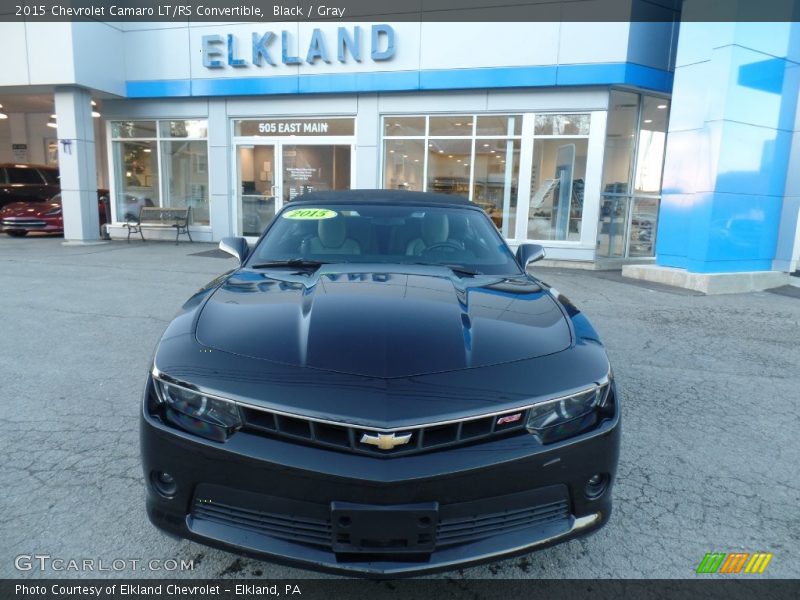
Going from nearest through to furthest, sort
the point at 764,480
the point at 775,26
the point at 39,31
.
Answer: the point at 764,480, the point at 775,26, the point at 39,31

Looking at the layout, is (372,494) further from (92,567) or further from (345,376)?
(92,567)

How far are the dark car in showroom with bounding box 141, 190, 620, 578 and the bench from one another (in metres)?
12.9

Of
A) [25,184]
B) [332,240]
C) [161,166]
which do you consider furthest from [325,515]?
[25,184]

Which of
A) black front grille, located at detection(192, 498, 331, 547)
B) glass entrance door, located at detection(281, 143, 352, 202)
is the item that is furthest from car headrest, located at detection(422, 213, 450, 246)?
glass entrance door, located at detection(281, 143, 352, 202)

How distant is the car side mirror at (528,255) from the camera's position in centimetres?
330

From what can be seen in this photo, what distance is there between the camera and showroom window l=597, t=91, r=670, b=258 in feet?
39.0

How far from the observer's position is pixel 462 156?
12.3m

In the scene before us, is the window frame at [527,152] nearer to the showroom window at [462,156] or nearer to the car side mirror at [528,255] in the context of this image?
the showroom window at [462,156]

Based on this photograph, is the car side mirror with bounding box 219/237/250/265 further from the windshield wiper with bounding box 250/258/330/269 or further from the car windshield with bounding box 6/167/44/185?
the car windshield with bounding box 6/167/44/185

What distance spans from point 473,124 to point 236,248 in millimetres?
9859

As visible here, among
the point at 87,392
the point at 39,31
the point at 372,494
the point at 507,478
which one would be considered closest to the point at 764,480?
the point at 507,478

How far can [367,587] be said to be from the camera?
6.66 feet

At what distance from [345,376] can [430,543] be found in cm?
61

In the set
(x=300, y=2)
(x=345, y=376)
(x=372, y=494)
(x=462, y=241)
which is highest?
(x=300, y=2)
